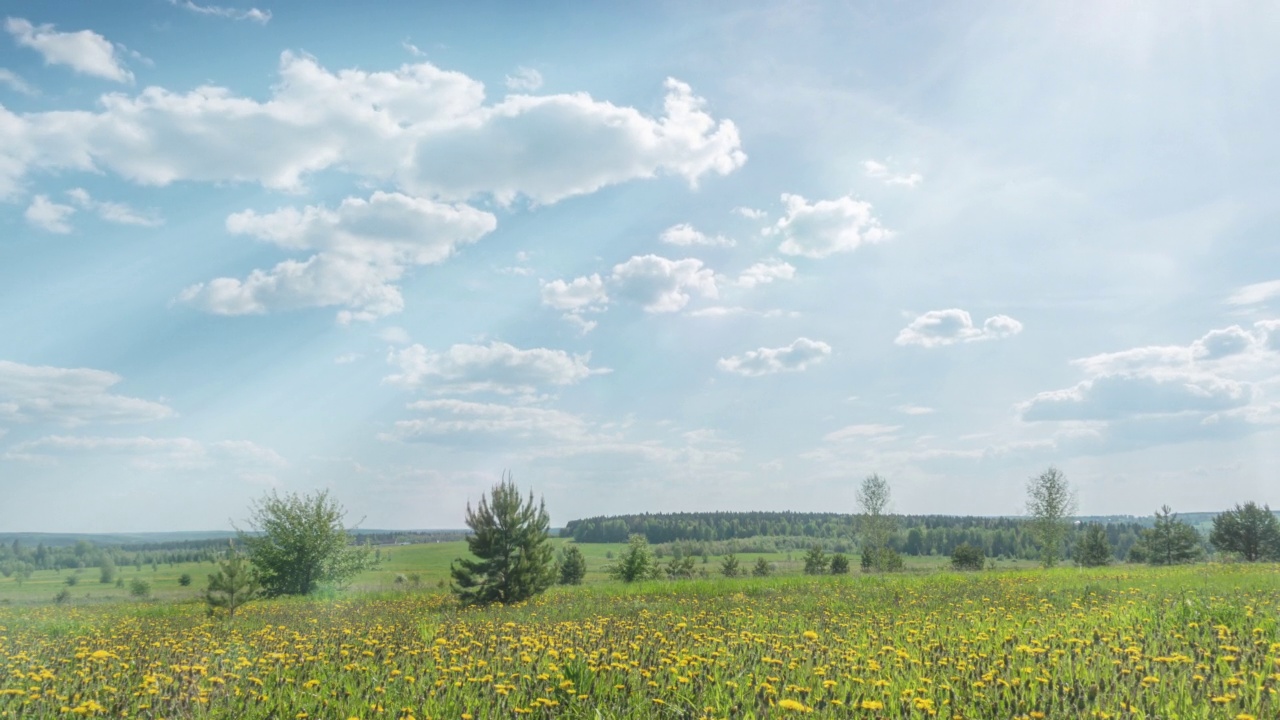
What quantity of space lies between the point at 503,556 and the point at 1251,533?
68.8 m

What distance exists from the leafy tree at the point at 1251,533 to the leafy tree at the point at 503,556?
66059 millimetres

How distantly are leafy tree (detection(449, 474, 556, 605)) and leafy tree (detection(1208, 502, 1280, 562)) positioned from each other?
66.1 meters

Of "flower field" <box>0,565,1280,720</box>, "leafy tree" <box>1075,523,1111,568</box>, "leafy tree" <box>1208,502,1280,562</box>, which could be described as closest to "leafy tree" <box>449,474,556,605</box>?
"flower field" <box>0,565,1280,720</box>

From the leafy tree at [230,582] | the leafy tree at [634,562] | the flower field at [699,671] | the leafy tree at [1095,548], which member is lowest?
the leafy tree at [1095,548]

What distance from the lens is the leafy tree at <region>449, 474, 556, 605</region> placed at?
72.4 ft

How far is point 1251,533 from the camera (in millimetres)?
59625

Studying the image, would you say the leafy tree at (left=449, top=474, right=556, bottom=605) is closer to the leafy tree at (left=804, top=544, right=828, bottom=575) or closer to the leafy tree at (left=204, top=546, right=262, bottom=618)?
the leafy tree at (left=204, top=546, right=262, bottom=618)

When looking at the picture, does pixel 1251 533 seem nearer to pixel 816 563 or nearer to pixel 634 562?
pixel 816 563

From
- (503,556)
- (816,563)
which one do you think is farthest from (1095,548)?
(503,556)

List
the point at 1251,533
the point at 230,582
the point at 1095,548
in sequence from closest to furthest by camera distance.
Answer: the point at 230,582
the point at 1251,533
the point at 1095,548

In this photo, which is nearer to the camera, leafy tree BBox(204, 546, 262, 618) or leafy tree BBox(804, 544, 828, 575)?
leafy tree BBox(204, 546, 262, 618)

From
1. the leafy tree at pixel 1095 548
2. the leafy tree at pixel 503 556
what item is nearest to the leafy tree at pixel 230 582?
the leafy tree at pixel 503 556

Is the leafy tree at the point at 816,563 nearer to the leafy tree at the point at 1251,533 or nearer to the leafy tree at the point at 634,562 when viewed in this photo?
the leafy tree at the point at 634,562

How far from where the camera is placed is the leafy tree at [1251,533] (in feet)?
194
